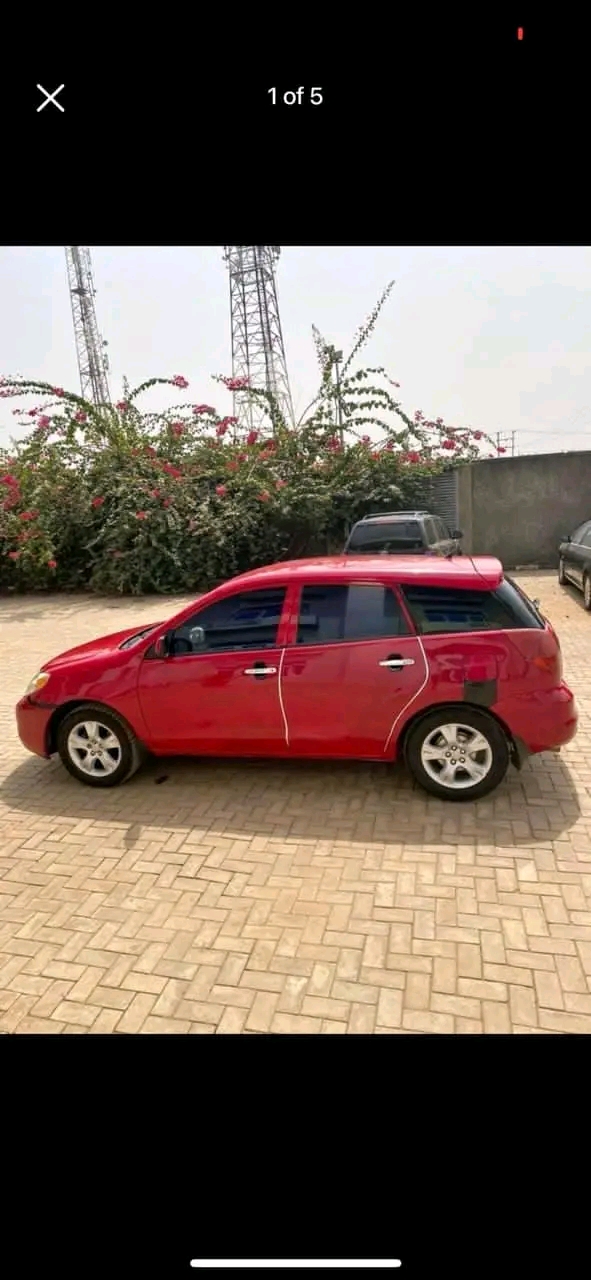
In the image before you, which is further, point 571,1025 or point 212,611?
point 212,611

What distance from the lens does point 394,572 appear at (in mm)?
3775

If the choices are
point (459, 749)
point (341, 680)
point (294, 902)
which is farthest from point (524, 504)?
point (294, 902)

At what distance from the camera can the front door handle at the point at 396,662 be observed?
353 cm

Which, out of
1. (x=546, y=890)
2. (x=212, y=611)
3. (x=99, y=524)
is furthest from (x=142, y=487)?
(x=546, y=890)

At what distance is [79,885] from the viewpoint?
3150mm

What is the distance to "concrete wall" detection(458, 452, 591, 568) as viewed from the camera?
13.1 metres

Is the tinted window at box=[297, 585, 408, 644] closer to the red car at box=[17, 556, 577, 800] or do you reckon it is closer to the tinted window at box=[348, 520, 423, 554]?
the red car at box=[17, 556, 577, 800]

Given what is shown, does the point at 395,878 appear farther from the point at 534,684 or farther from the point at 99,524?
the point at 99,524

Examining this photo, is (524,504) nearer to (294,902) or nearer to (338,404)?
(338,404)

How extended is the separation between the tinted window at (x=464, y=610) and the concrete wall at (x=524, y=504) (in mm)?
10545

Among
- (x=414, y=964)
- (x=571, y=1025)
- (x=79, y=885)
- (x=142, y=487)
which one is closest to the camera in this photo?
(x=571, y=1025)

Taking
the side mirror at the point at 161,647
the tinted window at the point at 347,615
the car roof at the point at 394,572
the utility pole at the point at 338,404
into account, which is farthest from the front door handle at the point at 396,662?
the utility pole at the point at 338,404

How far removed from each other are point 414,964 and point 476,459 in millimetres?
12979
